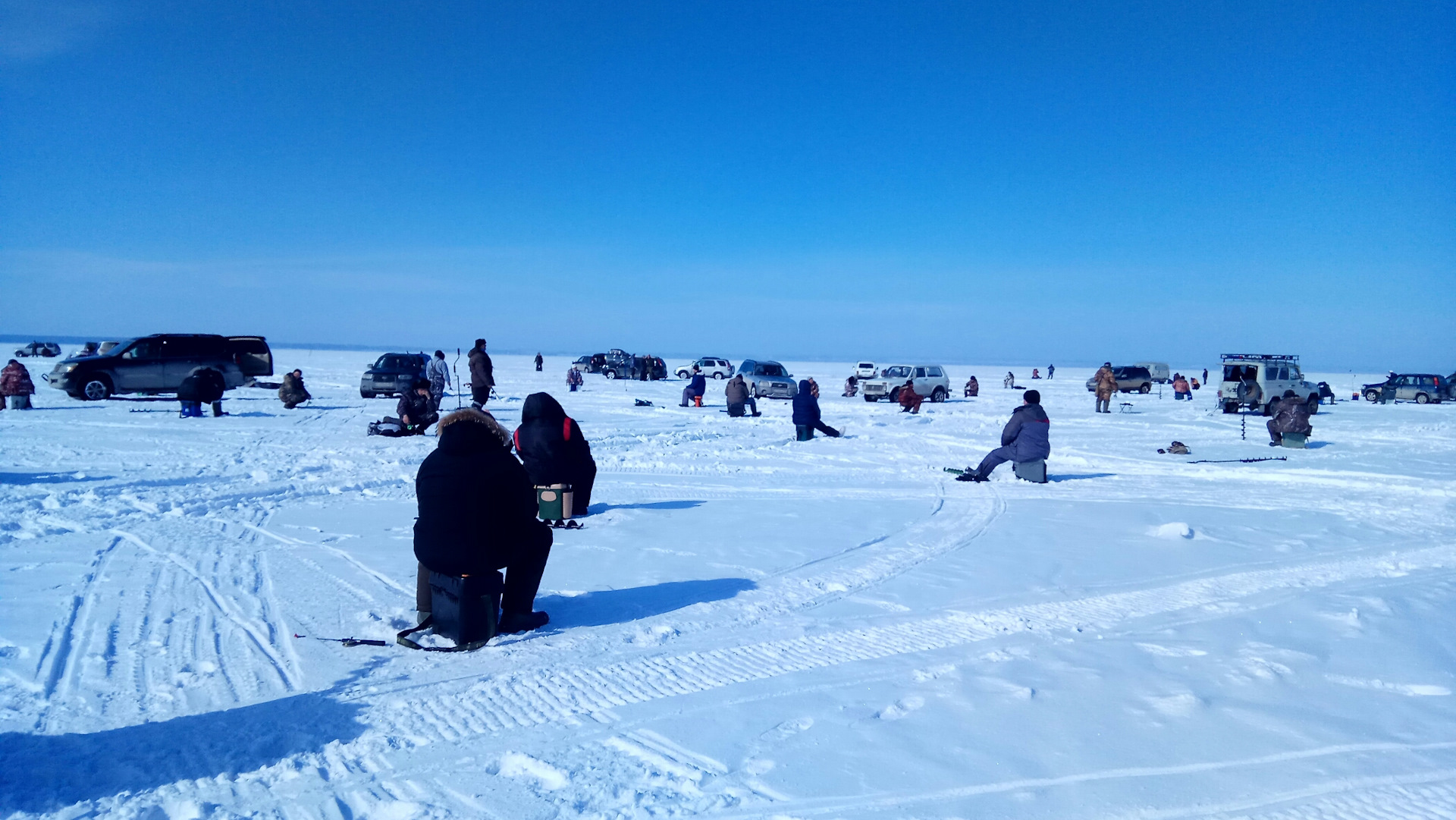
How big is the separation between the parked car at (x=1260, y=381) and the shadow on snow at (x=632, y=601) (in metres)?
26.6

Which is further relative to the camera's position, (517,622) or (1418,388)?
(1418,388)

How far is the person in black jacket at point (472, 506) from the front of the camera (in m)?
4.57

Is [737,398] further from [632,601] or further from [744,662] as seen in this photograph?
[744,662]

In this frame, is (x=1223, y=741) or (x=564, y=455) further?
(x=564, y=455)

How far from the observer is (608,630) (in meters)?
5.14

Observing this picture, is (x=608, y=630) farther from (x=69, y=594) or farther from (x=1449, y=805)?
(x=1449, y=805)

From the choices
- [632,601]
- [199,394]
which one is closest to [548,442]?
[632,601]

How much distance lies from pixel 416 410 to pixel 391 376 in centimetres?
1151

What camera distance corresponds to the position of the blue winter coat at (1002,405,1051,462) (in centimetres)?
1175

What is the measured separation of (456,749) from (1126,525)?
24.0 feet

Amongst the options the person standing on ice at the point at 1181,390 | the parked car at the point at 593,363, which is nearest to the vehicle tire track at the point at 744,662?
the person standing on ice at the point at 1181,390

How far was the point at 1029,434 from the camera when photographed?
38.7 feet

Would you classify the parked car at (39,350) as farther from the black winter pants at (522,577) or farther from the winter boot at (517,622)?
the winter boot at (517,622)

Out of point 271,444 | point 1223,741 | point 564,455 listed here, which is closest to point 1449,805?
point 1223,741
